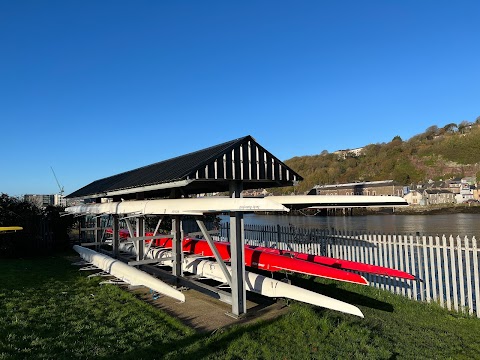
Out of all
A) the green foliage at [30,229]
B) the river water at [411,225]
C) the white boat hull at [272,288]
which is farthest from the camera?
the river water at [411,225]

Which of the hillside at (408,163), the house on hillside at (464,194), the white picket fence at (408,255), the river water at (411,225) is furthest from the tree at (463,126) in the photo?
the white picket fence at (408,255)

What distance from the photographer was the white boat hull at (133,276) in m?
6.38

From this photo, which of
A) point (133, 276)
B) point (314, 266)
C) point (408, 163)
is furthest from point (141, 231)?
point (408, 163)

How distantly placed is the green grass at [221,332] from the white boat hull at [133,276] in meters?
0.52

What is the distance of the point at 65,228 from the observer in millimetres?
17859

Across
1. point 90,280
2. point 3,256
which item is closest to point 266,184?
point 90,280

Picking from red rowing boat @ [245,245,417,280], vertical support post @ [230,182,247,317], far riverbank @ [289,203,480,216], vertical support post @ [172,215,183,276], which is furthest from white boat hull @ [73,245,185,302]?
far riverbank @ [289,203,480,216]

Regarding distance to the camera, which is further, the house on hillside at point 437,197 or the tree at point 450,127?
the tree at point 450,127

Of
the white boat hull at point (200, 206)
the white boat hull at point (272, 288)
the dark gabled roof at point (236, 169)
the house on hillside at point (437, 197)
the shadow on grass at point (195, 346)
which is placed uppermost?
the dark gabled roof at point (236, 169)

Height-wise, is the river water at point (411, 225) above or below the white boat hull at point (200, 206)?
below

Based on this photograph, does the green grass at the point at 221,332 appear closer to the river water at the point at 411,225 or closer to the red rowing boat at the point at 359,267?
the red rowing boat at the point at 359,267

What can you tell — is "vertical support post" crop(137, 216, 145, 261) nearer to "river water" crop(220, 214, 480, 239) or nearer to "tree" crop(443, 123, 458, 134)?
"river water" crop(220, 214, 480, 239)

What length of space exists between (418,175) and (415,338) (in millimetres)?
147709

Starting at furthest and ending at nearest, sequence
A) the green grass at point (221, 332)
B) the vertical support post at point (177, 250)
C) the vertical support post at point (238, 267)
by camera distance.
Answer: the vertical support post at point (177, 250) < the vertical support post at point (238, 267) < the green grass at point (221, 332)
